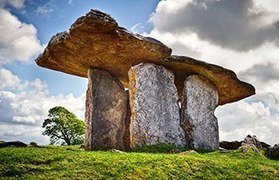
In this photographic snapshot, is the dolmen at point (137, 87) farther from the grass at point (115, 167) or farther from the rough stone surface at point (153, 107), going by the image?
the grass at point (115, 167)

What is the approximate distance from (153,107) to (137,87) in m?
1.42

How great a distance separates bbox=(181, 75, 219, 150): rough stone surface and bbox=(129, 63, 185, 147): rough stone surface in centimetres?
72

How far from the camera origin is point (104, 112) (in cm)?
2128

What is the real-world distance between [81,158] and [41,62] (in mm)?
10819

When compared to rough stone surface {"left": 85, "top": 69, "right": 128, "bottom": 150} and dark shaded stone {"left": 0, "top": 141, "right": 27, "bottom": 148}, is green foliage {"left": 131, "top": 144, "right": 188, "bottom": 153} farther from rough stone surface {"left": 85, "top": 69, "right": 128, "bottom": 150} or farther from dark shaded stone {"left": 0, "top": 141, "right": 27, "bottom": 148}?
dark shaded stone {"left": 0, "top": 141, "right": 27, "bottom": 148}

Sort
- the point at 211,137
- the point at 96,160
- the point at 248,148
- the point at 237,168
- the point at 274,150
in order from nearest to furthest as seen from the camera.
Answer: the point at 96,160 < the point at 237,168 < the point at 248,148 < the point at 274,150 < the point at 211,137

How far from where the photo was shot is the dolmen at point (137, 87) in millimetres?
19109

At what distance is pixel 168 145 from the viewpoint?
61.9 feet

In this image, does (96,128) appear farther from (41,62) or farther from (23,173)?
(23,173)

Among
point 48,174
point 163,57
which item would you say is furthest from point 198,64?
point 48,174

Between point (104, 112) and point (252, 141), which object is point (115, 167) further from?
point (252, 141)

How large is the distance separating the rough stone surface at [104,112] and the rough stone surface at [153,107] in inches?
71.8

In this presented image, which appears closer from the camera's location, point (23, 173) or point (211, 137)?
point (23, 173)

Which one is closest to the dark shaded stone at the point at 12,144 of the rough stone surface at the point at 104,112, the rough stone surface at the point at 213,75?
the rough stone surface at the point at 104,112
